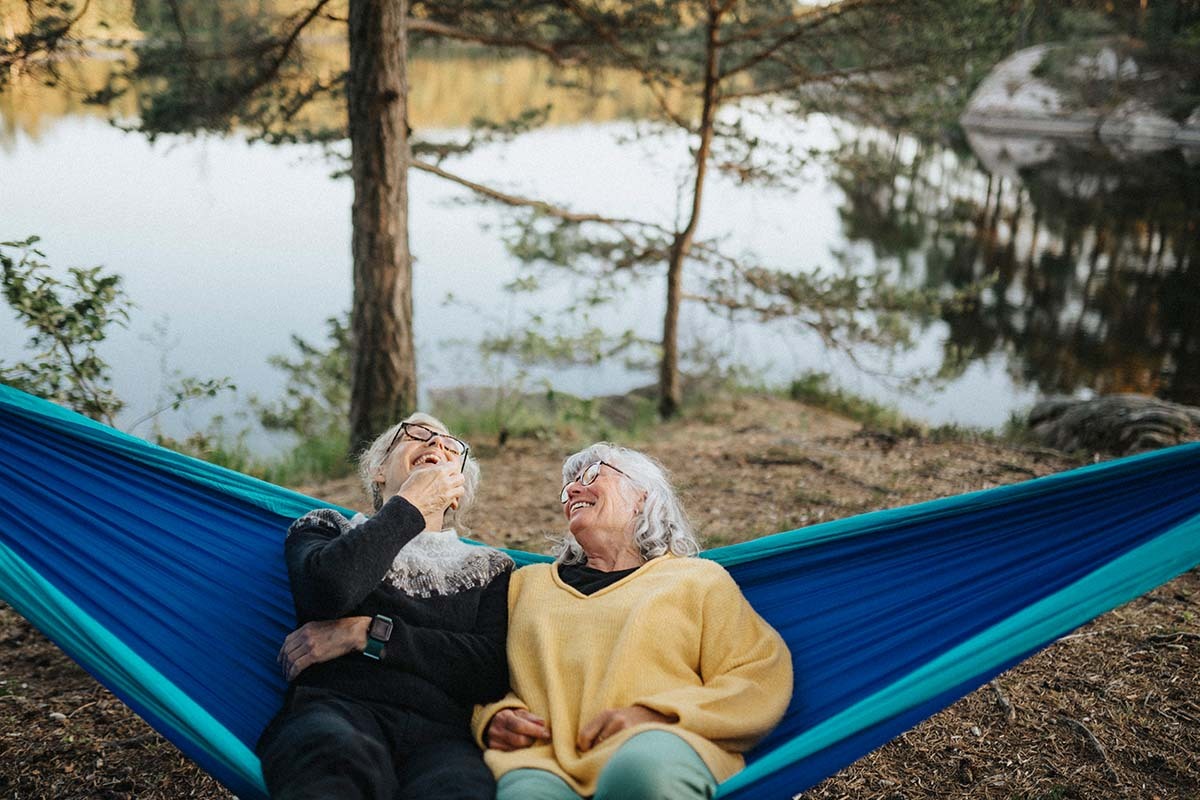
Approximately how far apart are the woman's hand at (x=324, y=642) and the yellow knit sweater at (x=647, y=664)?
253mm

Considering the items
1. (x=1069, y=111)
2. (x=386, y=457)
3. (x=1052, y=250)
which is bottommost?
(x=1052, y=250)

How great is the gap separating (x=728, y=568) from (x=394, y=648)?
688 mm

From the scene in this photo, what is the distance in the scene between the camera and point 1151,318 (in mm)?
9734

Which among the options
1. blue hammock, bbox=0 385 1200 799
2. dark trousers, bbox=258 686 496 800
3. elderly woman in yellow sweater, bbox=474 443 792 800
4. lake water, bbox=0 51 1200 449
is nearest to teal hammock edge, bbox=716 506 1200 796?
blue hammock, bbox=0 385 1200 799

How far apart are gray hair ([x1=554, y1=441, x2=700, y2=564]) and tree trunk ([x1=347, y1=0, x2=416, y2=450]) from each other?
256cm

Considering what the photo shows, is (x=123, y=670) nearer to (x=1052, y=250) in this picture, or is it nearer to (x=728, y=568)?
(x=728, y=568)

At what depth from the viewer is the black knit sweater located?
1.64 metres

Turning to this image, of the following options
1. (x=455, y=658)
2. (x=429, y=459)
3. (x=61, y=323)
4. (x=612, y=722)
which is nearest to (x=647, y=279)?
(x=61, y=323)

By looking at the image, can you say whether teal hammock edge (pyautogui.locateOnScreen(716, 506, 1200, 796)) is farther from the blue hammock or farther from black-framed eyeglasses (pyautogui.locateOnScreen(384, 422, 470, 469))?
black-framed eyeglasses (pyautogui.locateOnScreen(384, 422, 470, 469))

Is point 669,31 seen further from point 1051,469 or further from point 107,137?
point 107,137

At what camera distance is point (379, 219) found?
4.26 m

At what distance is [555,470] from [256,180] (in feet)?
34.4

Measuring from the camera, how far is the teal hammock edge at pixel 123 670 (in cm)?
148

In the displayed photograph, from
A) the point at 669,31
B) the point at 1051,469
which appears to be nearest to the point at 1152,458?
the point at 1051,469
